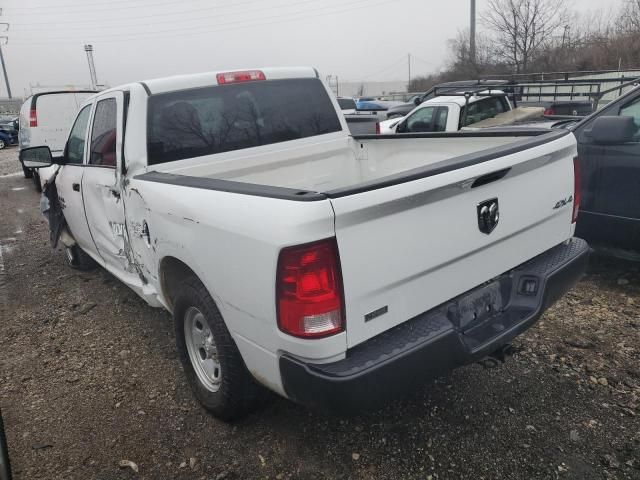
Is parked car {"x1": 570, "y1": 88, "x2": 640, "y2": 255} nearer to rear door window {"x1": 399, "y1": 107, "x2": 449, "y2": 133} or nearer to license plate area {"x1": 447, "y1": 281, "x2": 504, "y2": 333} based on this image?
license plate area {"x1": 447, "y1": 281, "x2": 504, "y2": 333}

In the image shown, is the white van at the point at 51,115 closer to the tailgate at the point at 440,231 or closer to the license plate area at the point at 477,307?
the tailgate at the point at 440,231

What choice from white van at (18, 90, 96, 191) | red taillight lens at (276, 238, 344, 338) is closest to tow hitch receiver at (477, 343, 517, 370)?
red taillight lens at (276, 238, 344, 338)

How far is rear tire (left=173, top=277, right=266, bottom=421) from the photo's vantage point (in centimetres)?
253

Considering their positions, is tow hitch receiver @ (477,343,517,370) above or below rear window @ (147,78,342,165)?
below

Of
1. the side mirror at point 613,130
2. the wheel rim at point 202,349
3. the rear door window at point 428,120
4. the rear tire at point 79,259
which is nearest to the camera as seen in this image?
the wheel rim at point 202,349

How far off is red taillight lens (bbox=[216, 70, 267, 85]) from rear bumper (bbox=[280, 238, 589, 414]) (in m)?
2.20

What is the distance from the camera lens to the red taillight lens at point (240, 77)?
3.53 m

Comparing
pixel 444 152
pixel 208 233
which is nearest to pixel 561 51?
pixel 444 152

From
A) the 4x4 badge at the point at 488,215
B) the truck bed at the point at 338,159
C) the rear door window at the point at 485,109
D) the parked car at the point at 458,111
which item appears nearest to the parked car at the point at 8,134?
the parked car at the point at 458,111

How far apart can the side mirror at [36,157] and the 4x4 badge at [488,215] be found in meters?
3.72

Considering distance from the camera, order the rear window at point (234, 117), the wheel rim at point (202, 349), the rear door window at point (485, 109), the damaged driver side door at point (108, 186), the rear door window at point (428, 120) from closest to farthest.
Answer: the wheel rim at point (202, 349) < the rear window at point (234, 117) < the damaged driver side door at point (108, 186) < the rear door window at point (485, 109) < the rear door window at point (428, 120)

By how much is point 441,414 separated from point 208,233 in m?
1.66

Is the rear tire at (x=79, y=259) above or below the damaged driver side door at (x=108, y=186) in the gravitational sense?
below

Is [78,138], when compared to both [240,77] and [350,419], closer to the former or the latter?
[240,77]
